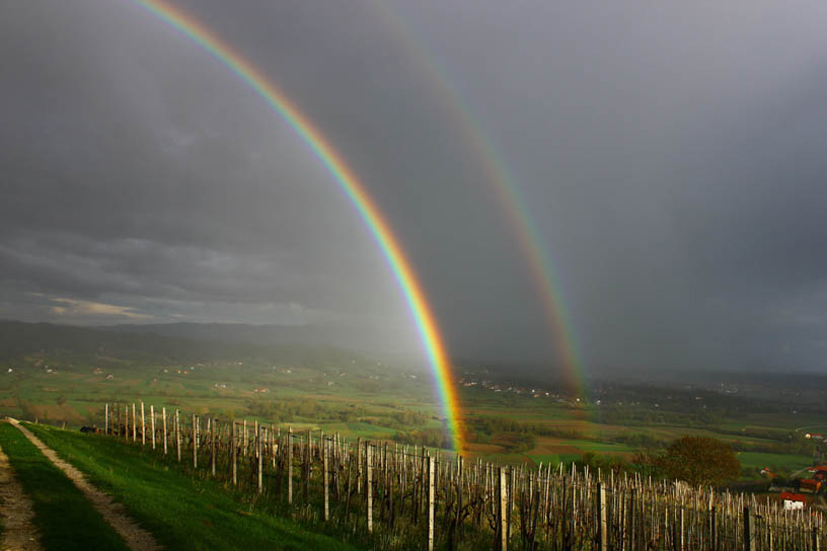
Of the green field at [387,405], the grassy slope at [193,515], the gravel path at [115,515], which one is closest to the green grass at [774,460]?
the green field at [387,405]

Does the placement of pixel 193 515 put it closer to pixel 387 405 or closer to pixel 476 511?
pixel 476 511

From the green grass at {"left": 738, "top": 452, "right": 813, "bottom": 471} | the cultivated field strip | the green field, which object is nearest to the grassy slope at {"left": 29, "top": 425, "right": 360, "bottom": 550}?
the cultivated field strip

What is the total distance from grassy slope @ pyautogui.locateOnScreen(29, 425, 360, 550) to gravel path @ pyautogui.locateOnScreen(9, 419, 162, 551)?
16cm

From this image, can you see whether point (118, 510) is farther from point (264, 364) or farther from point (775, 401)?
point (264, 364)

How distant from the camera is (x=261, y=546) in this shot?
29.1 ft

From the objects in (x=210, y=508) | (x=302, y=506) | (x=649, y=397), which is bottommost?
(x=649, y=397)

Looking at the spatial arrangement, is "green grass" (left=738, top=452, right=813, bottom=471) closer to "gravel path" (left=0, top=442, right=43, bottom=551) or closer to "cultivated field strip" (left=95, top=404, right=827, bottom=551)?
"cultivated field strip" (left=95, top=404, right=827, bottom=551)

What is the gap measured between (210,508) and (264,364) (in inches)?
6348

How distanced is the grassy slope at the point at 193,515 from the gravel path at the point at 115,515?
0.52 feet

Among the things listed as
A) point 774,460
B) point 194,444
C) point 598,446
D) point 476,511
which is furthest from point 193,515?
point 774,460

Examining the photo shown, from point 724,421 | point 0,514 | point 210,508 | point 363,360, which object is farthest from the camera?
point 363,360

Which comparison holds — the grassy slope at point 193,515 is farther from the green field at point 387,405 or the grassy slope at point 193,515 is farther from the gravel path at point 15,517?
the green field at point 387,405

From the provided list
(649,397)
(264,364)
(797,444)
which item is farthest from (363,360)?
(797,444)

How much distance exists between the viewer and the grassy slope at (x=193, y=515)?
8.49 meters
